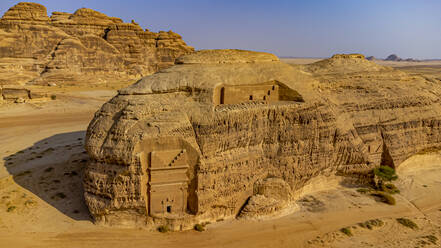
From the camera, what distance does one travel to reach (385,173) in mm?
20062

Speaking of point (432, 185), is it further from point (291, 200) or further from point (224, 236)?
point (224, 236)

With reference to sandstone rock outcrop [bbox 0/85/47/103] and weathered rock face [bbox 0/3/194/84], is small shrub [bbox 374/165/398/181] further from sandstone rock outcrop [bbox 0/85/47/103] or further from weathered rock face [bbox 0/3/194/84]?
weathered rock face [bbox 0/3/194/84]

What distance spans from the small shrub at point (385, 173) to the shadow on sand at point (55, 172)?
1823 cm

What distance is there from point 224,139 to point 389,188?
501 inches

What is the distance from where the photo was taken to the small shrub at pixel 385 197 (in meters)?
18.8

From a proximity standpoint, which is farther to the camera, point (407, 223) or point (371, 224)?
point (407, 223)

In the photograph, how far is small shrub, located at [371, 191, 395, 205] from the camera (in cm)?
1878

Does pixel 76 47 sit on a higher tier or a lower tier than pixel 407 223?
higher

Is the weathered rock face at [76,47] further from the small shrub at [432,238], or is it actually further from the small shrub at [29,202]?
the small shrub at [432,238]

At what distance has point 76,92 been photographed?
2238 inches

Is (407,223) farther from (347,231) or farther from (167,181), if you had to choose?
(167,181)

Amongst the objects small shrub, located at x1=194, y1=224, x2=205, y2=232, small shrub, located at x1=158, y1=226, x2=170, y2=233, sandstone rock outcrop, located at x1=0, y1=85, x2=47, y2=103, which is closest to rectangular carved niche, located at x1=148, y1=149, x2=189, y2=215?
small shrub, located at x1=158, y1=226, x2=170, y2=233

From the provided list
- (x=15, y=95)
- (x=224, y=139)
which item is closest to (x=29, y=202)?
(x=224, y=139)

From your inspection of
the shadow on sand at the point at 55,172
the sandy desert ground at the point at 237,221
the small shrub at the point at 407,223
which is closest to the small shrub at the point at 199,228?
the sandy desert ground at the point at 237,221
